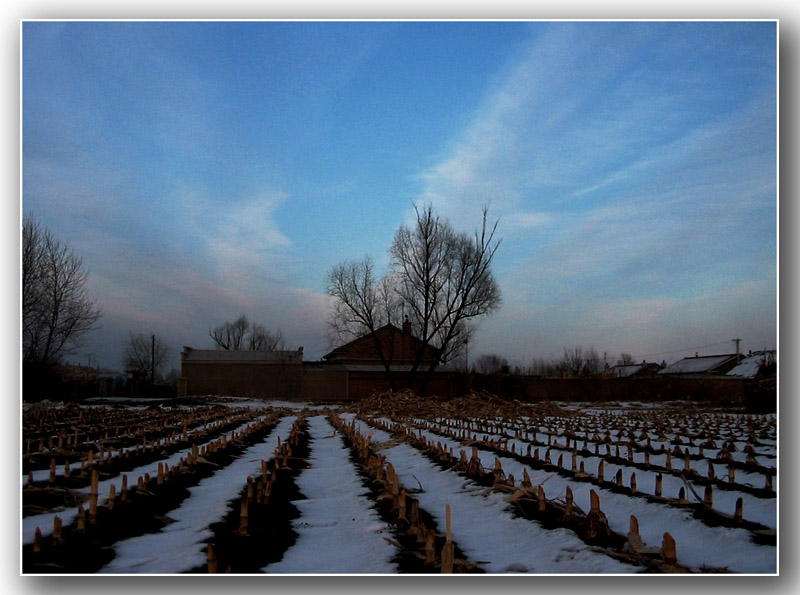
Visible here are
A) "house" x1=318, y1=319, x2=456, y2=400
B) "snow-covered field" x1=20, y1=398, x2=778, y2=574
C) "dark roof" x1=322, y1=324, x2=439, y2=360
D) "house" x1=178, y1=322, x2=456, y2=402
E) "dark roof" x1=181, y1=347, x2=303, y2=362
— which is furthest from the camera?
"dark roof" x1=181, y1=347, x2=303, y2=362

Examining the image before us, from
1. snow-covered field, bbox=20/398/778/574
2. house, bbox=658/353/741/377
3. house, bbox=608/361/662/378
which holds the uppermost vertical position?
snow-covered field, bbox=20/398/778/574

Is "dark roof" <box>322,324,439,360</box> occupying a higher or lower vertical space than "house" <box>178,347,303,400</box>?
higher

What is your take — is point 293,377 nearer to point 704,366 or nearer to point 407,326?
point 407,326

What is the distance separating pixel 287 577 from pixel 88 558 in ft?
3.38

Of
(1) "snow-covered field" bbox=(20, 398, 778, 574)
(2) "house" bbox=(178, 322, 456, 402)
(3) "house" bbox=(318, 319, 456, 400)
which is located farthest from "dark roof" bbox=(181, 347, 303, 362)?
(1) "snow-covered field" bbox=(20, 398, 778, 574)

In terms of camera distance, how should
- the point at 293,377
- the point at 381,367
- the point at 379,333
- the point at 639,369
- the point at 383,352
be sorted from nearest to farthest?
the point at 379,333 < the point at 293,377 < the point at 381,367 < the point at 383,352 < the point at 639,369

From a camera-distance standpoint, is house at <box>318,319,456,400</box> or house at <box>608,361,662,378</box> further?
house at <box>608,361,662,378</box>

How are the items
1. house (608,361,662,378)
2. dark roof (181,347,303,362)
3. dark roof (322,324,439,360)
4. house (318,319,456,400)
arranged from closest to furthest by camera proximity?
dark roof (322,324,439,360) < house (318,319,456,400) < dark roof (181,347,303,362) < house (608,361,662,378)

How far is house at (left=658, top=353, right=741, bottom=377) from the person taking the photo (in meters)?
30.6

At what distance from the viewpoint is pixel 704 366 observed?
35.3m

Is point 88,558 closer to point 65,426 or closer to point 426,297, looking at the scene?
point 65,426

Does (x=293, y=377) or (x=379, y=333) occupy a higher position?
(x=379, y=333)

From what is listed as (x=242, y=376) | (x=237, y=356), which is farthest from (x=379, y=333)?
(x=237, y=356)

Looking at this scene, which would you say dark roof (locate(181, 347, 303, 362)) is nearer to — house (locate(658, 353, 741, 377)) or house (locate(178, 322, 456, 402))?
house (locate(178, 322, 456, 402))
